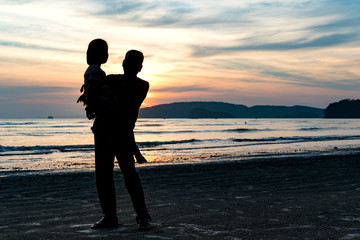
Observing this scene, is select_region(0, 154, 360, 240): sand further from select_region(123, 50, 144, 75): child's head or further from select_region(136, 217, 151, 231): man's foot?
select_region(123, 50, 144, 75): child's head

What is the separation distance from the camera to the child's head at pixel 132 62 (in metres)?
4.09

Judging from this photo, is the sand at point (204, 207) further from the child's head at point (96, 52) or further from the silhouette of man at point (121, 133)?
the child's head at point (96, 52)

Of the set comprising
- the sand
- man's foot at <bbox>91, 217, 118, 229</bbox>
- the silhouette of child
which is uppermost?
the silhouette of child

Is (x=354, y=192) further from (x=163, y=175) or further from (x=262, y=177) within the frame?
(x=163, y=175)

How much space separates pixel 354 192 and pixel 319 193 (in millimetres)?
644

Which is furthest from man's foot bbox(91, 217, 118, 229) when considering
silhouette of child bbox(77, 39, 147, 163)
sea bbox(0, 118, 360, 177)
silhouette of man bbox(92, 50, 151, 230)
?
sea bbox(0, 118, 360, 177)

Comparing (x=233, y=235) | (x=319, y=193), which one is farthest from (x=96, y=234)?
(x=319, y=193)

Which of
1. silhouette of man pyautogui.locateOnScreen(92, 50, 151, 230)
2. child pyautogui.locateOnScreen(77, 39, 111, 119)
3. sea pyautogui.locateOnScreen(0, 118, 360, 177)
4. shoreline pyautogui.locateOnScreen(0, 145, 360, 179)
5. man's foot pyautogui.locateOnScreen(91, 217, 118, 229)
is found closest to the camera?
child pyautogui.locateOnScreen(77, 39, 111, 119)

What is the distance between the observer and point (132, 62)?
4090 mm

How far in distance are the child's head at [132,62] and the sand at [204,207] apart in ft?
5.82

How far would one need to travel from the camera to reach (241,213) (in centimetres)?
490

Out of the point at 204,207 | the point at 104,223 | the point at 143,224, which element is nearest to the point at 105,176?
the point at 104,223

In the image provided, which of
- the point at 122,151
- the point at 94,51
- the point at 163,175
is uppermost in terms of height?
the point at 94,51

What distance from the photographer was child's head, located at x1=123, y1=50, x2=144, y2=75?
13.4 feet
